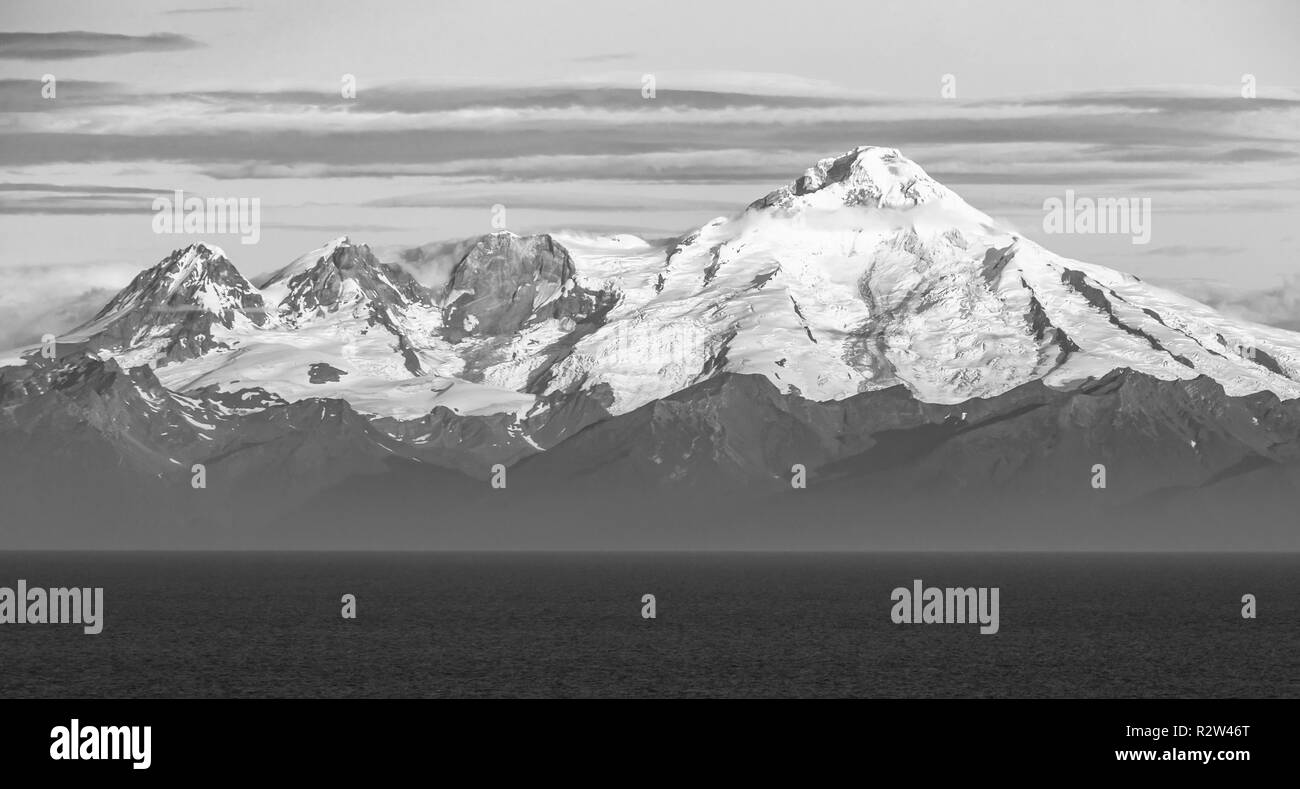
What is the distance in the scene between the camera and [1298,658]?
641ft
